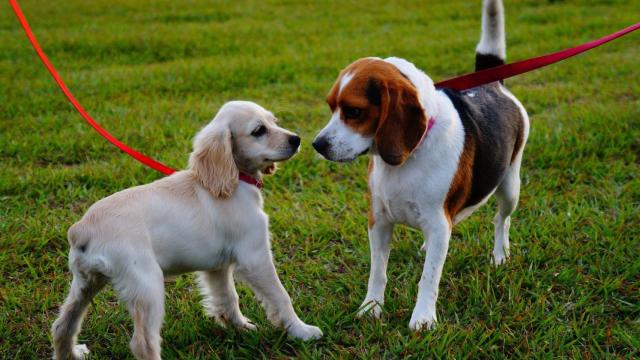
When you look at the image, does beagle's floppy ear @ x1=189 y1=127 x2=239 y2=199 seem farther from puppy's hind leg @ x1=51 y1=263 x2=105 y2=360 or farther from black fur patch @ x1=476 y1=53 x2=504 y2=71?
black fur patch @ x1=476 y1=53 x2=504 y2=71

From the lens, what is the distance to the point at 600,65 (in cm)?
891

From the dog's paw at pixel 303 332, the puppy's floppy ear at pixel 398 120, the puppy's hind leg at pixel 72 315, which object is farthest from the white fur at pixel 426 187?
the puppy's hind leg at pixel 72 315

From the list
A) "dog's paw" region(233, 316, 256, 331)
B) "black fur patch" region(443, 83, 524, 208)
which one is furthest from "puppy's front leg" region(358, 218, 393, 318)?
"dog's paw" region(233, 316, 256, 331)

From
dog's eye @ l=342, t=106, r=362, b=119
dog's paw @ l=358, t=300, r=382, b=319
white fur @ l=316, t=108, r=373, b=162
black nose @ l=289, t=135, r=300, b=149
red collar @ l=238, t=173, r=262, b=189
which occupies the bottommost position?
dog's paw @ l=358, t=300, r=382, b=319

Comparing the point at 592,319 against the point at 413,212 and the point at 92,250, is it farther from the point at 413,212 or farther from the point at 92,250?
the point at 92,250

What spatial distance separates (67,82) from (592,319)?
725 cm

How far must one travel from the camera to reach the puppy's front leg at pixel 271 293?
321 centimetres

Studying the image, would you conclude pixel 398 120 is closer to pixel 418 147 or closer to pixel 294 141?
pixel 418 147

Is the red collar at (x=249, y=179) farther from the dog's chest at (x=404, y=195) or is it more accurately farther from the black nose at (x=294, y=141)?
the dog's chest at (x=404, y=195)

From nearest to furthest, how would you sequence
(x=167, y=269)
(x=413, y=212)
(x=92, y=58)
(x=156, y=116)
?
(x=167, y=269)
(x=413, y=212)
(x=156, y=116)
(x=92, y=58)

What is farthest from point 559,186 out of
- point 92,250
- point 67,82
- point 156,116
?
point 67,82

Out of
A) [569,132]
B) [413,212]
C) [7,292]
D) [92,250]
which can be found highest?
[92,250]

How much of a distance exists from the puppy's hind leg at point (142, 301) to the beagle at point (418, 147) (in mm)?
975

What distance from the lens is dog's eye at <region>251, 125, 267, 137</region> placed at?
3.30 meters
